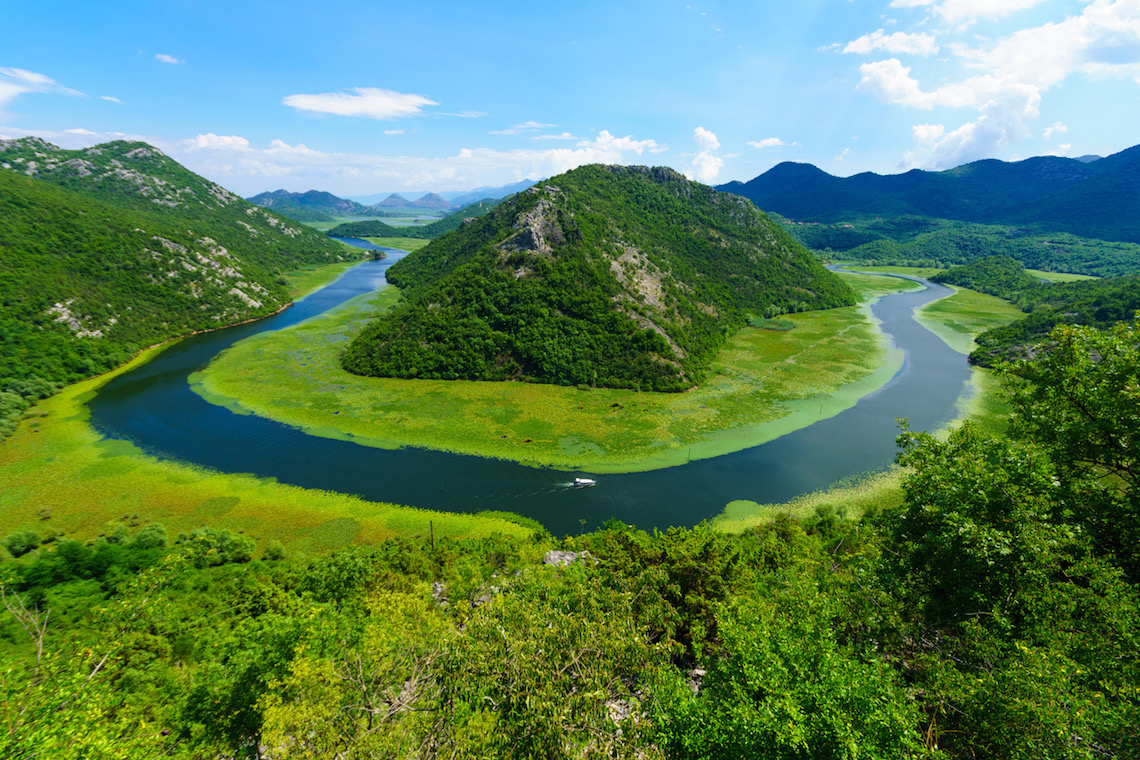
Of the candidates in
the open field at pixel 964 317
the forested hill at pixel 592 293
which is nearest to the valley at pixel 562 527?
the forested hill at pixel 592 293

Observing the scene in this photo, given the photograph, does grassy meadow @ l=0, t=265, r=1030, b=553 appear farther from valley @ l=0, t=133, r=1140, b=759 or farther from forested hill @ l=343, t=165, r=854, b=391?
forested hill @ l=343, t=165, r=854, b=391

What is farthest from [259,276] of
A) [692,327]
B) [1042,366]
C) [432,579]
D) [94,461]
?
[1042,366]

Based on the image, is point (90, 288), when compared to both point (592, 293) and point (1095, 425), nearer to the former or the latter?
point (592, 293)

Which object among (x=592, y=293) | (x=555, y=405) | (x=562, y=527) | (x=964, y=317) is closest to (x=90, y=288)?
(x=555, y=405)

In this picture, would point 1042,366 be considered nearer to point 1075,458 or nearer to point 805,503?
point 1075,458

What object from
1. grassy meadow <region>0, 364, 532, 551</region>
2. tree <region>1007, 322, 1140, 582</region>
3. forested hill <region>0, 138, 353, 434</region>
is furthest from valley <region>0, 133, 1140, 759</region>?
forested hill <region>0, 138, 353, 434</region>

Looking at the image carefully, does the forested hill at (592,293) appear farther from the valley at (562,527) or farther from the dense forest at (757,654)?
the dense forest at (757,654)
